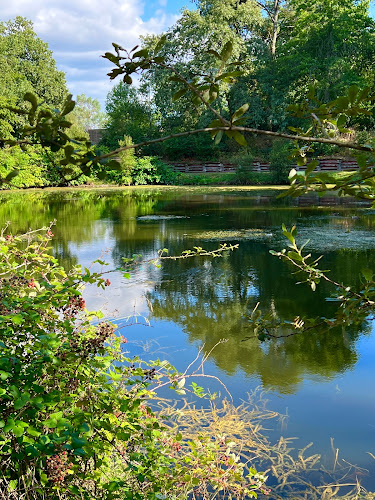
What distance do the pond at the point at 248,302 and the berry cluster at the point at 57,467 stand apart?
853mm

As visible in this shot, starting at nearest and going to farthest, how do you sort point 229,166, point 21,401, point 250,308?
point 21,401 < point 250,308 < point 229,166

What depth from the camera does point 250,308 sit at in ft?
20.1

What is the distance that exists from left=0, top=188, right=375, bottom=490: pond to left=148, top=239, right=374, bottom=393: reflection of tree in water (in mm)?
16

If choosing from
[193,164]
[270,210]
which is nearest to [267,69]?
[193,164]

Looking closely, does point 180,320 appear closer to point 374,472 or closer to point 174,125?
point 374,472

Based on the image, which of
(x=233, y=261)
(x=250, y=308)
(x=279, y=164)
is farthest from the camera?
(x=279, y=164)

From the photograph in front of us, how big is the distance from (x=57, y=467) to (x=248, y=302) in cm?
489

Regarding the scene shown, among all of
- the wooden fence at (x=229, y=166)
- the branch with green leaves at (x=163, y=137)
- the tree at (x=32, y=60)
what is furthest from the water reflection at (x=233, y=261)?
the tree at (x=32, y=60)

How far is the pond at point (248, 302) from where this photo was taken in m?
3.83

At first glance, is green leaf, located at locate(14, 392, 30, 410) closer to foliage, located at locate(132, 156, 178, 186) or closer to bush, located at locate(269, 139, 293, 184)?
bush, located at locate(269, 139, 293, 184)

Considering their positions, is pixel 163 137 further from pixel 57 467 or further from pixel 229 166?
pixel 229 166

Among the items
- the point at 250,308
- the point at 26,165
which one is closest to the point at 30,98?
the point at 250,308

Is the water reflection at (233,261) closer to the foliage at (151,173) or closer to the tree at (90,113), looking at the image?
the foliage at (151,173)

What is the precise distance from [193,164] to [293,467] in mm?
31862
